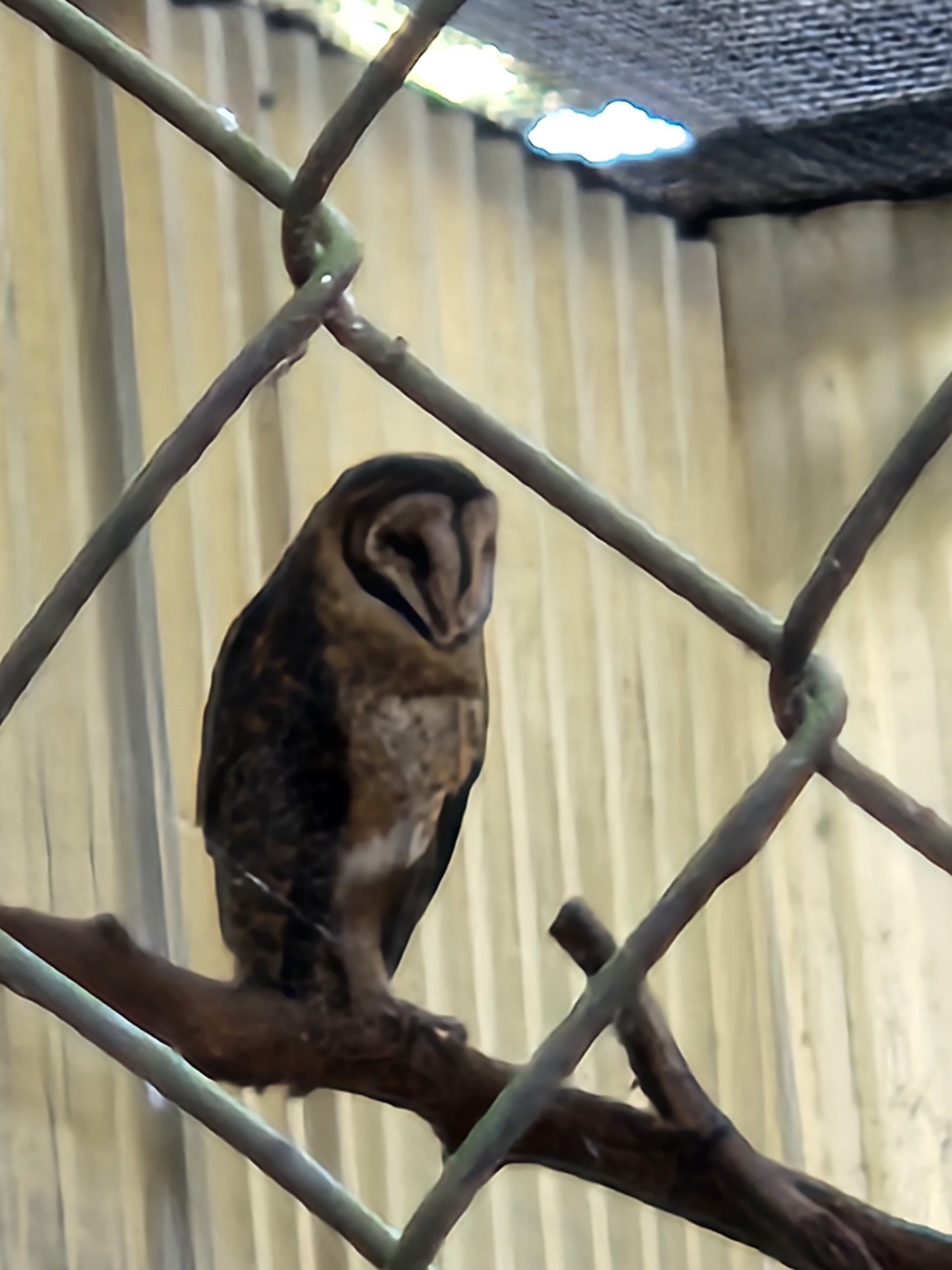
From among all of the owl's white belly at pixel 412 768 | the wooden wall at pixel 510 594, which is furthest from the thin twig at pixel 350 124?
the wooden wall at pixel 510 594

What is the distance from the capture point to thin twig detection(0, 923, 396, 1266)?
0.46 ft

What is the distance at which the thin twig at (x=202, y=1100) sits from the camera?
14 cm

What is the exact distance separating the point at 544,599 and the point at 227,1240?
0.24 metres

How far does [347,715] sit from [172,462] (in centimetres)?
10

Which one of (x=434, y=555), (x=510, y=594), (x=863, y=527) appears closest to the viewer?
(x=863, y=527)

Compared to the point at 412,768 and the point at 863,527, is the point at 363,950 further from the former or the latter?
the point at 863,527

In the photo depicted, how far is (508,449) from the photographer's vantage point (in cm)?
14

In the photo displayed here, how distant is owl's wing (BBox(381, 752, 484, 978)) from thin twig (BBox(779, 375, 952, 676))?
0.49ft

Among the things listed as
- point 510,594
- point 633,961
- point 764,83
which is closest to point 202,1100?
point 633,961

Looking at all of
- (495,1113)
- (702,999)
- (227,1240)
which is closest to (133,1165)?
(227,1240)

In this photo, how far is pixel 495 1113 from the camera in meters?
0.14

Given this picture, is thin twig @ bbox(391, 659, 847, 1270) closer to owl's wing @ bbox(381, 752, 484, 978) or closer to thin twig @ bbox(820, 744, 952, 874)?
thin twig @ bbox(820, 744, 952, 874)

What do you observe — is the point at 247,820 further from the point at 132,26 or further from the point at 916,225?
the point at 916,225

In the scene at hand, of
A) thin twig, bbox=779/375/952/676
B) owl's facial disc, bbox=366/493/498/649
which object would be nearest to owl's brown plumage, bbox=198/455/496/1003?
owl's facial disc, bbox=366/493/498/649
